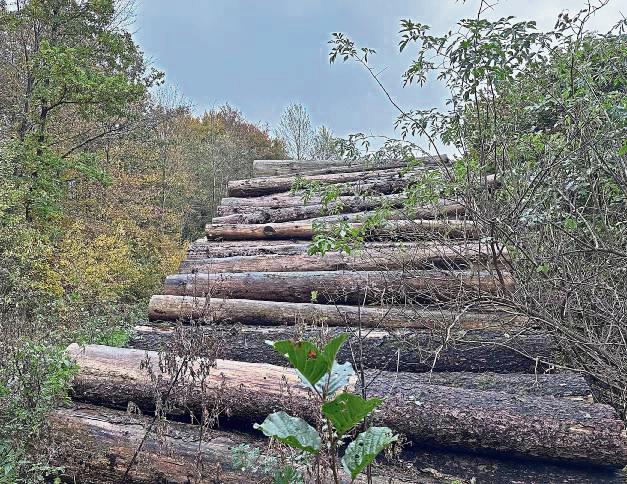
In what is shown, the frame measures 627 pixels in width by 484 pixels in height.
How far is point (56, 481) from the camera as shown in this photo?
96.0 inches

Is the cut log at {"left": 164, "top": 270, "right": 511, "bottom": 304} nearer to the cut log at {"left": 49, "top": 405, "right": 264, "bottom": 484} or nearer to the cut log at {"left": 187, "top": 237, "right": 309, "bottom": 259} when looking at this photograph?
the cut log at {"left": 187, "top": 237, "right": 309, "bottom": 259}

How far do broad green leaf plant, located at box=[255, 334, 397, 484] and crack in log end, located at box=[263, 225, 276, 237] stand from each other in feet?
17.2

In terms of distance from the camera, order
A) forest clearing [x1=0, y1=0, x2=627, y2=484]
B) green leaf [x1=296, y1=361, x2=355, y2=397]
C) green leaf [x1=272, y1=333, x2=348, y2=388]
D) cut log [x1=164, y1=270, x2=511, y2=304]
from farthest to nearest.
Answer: cut log [x1=164, y1=270, x2=511, y2=304] < forest clearing [x1=0, y1=0, x2=627, y2=484] < green leaf [x1=296, y1=361, x2=355, y2=397] < green leaf [x1=272, y1=333, x2=348, y2=388]

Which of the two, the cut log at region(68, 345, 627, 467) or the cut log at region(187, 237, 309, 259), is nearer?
the cut log at region(68, 345, 627, 467)

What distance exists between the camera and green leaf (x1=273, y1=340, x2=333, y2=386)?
1.01 m

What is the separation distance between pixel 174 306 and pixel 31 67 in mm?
9842

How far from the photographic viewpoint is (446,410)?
2732 millimetres

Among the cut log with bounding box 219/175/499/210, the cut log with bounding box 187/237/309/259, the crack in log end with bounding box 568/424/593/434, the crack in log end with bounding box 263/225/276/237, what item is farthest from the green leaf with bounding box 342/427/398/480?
the crack in log end with bounding box 263/225/276/237

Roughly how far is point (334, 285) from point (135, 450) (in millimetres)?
2339

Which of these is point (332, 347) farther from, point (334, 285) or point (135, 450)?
point (334, 285)

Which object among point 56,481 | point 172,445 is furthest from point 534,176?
point 56,481

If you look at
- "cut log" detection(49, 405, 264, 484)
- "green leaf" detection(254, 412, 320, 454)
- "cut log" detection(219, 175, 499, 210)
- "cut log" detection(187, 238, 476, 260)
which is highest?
"cut log" detection(219, 175, 499, 210)

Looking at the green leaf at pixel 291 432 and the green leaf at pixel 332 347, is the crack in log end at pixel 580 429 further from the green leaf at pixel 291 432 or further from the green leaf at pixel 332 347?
the green leaf at pixel 332 347

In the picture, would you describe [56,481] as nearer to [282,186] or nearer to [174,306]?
[174,306]
